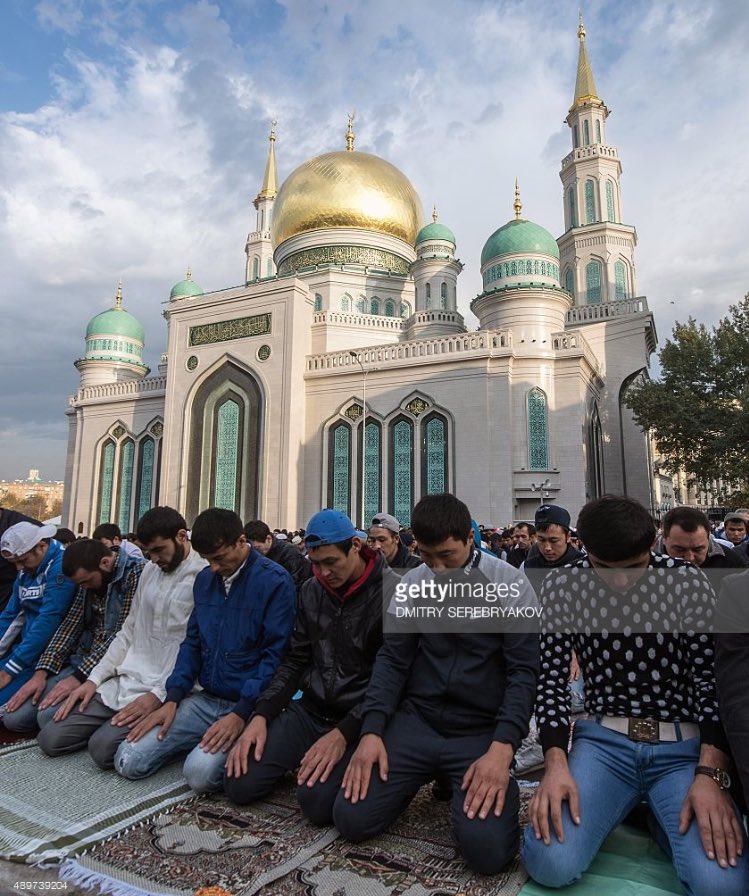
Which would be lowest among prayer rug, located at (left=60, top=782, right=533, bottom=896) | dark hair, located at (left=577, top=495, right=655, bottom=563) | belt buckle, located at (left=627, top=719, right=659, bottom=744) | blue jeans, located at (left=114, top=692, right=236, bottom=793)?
prayer rug, located at (left=60, top=782, right=533, bottom=896)

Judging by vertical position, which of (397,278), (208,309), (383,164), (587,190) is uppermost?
(383,164)

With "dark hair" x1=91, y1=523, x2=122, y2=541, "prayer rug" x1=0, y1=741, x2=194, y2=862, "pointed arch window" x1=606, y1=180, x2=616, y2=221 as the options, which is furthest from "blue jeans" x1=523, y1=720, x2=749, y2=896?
"pointed arch window" x1=606, y1=180, x2=616, y2=221

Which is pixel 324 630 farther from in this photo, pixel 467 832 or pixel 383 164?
pixel 383 164

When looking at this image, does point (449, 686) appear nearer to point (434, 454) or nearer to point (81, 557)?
point (81, 557)

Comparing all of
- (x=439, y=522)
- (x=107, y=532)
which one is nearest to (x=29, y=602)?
(x=107, y=532)

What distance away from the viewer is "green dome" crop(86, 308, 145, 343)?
74.2 ft

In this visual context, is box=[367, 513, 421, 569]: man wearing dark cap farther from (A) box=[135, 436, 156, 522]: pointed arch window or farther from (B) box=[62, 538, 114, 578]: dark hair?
(A) box=[135, 436, 156, 522]: pointed arch window

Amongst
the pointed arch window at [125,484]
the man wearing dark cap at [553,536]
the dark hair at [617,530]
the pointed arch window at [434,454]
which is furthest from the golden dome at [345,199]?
the dark hair at [617,530]

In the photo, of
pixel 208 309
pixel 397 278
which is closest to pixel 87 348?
pixel 208 309

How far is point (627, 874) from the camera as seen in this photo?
6.20 feet

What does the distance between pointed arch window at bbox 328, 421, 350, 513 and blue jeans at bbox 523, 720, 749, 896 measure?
1322 centimetres

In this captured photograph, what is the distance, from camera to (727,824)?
67.7 inches

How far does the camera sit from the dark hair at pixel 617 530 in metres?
2.01

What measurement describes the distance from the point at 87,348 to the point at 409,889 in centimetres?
2366
